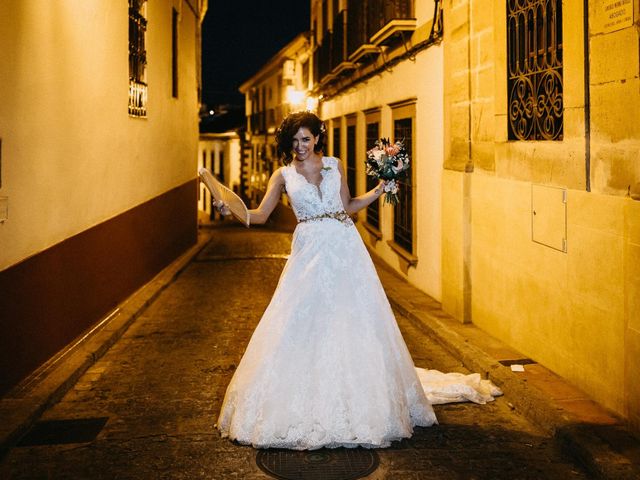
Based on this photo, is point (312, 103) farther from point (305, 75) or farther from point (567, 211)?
point (567, 211)

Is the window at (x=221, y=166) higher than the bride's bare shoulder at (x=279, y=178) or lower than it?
higher

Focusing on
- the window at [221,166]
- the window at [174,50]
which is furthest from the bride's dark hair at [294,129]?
the window at [221,166]

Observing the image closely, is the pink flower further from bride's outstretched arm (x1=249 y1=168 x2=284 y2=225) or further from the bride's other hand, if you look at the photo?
the bride's other hand

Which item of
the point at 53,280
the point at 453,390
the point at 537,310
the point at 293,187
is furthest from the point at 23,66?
the point at 537,310

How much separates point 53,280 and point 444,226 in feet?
13.8

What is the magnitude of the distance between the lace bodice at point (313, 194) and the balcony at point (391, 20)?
6303mm

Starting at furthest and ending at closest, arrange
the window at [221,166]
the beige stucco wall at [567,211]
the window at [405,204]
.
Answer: the window at [221,166]
the window at [405,204]
the beige stucco wall at [567,211]

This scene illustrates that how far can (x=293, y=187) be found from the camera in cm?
505

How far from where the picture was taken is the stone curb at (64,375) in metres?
5.03

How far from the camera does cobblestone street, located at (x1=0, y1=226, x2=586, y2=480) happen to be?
4355mm

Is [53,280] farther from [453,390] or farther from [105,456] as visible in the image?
[453,390]

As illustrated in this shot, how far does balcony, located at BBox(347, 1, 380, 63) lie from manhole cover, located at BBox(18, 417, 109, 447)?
360 inches

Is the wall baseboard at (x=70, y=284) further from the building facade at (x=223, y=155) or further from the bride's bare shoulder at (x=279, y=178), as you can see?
the building facade at (x=223, y=155)

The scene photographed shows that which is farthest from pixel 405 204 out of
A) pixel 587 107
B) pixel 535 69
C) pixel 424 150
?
pixel 587 107
